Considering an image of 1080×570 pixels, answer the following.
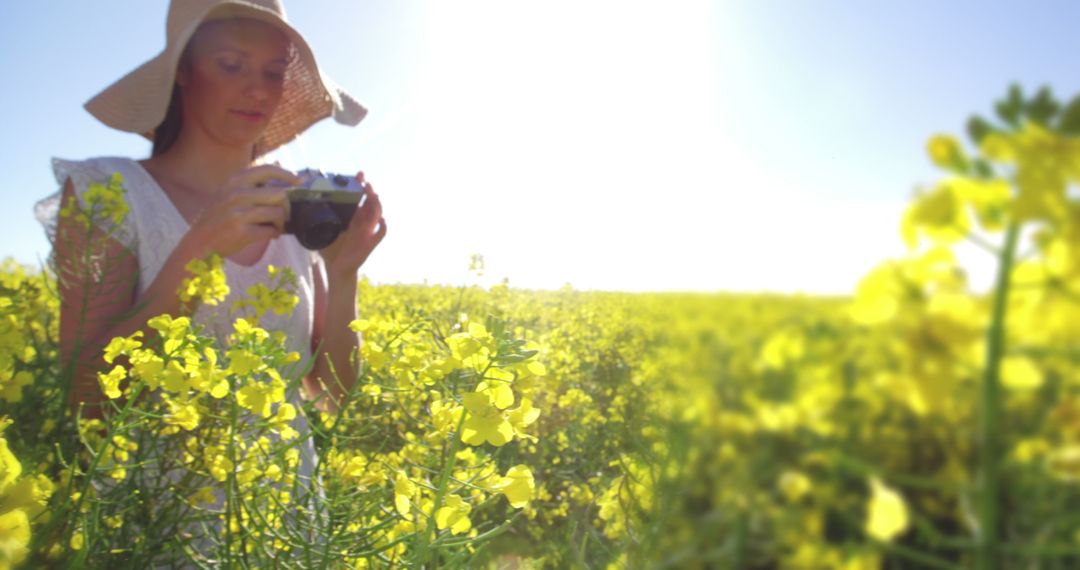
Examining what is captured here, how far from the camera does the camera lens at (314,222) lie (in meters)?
1.63

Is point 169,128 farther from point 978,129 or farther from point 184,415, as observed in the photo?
point 978,129

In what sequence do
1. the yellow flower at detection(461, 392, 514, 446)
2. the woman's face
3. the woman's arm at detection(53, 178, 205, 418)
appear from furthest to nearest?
the woman's face < the woman's arm at detection(53, 178, 205, 418) < the yellow flower at detection(461, 392, 514, 446)

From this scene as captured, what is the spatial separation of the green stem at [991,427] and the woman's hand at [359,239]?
5.92ft

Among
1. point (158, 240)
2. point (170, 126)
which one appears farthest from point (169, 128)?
point (158, 240)

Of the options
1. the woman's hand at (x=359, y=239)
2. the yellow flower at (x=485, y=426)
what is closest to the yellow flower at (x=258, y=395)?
the yellow flower at (x=485, y=426)

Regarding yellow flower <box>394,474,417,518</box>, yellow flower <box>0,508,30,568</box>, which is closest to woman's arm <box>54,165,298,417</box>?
yellow flower <box>394,474,417,518</box>

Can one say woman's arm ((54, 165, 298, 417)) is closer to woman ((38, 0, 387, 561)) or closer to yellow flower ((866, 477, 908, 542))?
woman ((38, 0, 387, 561))

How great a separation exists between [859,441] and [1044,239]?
0.23 feet

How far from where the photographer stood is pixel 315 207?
1.64 metres

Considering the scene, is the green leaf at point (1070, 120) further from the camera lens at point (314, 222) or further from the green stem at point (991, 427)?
the camera lens at point (314, 222)

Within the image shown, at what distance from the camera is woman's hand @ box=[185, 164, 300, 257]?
155 centimetres

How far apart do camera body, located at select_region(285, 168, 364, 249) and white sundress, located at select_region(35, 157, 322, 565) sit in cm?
28

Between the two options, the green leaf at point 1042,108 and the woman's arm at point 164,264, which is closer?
the green leaf at point 1042,108

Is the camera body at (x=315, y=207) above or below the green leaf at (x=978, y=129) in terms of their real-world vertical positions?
above
